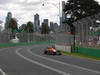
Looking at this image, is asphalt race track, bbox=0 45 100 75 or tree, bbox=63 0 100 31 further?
tree, bbox=63 0 100 31

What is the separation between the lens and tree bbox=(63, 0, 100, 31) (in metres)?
87.9

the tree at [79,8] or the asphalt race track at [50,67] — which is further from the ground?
the tree at [79,8]

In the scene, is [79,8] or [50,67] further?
[79,8]

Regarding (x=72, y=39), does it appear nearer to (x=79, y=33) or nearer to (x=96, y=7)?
(x=79, y=33)

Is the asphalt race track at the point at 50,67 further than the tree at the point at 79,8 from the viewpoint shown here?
No

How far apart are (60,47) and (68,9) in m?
34.5

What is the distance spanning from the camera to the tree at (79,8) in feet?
289

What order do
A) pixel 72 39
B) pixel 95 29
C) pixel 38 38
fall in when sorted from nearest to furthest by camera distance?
pixel 95 29 < pixel 72 39 < pixel 38 38

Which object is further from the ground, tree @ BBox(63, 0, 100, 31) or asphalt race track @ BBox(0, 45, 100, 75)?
tree @ BBox(63, 0, 100, 31)

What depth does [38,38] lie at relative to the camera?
12794cm

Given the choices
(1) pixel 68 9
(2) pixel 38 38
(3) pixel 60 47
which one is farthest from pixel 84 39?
(2) pixel 38 38

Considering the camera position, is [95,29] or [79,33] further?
[79,33]

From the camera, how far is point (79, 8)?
90.2 metres

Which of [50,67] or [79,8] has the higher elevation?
[79,8]
